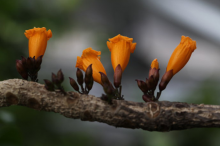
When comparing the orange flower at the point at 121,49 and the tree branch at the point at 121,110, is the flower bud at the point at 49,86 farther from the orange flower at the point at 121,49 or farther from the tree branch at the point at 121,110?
the orange flower at the point at 121,49

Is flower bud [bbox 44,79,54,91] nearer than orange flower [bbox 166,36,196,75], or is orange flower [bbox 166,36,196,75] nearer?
flower bud [bbox 44,79,54,91]

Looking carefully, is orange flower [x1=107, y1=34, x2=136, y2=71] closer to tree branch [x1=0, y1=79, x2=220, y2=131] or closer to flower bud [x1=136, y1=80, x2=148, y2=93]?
flower bud [x1=136, y1=80, x2=148, y2=93]

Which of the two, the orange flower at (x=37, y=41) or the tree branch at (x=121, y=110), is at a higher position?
the orange flower at (x=37, y=41)

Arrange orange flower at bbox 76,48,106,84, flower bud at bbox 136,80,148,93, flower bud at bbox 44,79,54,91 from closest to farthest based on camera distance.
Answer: flower bud at bbox 44,79,54,91, flower bud at bbox 136,80,148,93, orange flower at bbox 76,48,106,84

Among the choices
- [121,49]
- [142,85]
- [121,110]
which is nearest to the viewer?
[121,110]

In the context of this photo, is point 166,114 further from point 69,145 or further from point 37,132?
point 37,132

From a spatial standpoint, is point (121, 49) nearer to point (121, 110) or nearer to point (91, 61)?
point (91, 61)

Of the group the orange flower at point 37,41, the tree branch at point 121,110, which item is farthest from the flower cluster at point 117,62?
the tree branch at point 121,110

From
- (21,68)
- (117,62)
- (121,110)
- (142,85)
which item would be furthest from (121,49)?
(21,68)

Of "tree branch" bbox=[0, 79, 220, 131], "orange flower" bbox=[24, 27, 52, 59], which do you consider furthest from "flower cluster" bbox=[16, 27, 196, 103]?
"tree branch" bbox=[0, 79, 220, 131]
